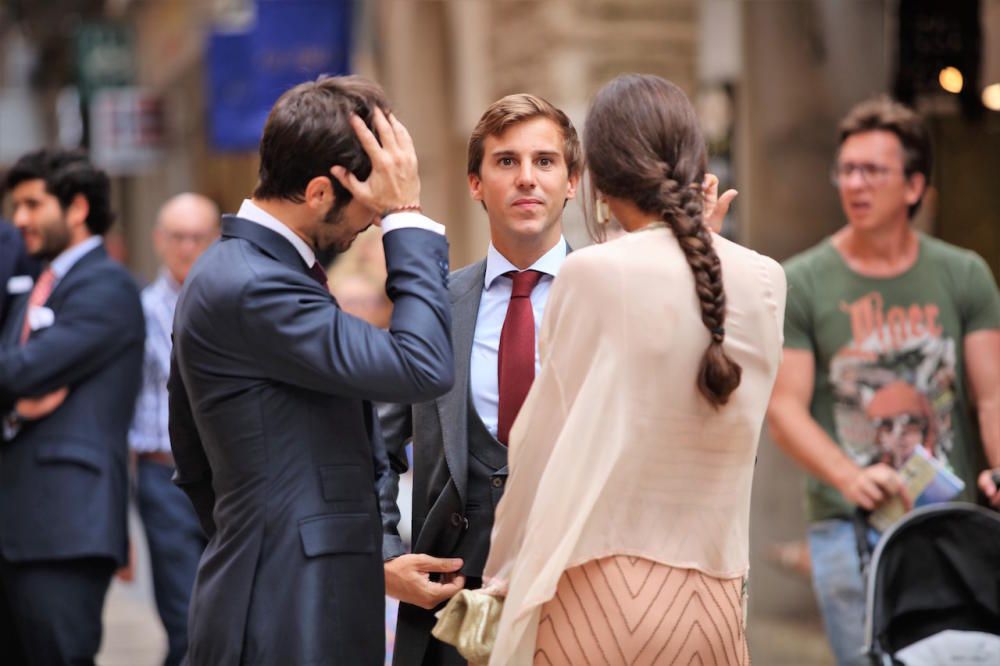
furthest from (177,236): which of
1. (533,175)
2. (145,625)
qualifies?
(533,175)

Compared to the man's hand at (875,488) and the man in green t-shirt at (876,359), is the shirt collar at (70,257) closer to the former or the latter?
the man in green t-shirt at (876,359)

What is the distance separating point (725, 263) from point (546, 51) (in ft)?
25.2

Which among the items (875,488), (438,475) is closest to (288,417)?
(438,475)

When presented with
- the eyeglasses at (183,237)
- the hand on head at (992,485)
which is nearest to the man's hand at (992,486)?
the hand on head at (992,485)

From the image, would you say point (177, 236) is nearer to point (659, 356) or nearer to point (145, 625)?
point (145, 625)

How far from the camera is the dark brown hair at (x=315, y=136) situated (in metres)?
3.60

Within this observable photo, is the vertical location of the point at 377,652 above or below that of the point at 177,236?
below

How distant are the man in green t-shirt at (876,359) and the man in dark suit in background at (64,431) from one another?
8.65ft

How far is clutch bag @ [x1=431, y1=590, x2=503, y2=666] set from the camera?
3486 millimetres

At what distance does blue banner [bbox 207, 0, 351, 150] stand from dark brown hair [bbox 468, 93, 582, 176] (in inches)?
→ 367

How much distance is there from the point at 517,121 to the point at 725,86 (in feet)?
21.7

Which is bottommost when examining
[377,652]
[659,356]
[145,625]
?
[145,625]

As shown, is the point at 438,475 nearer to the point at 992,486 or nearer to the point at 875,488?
the point at 992,486

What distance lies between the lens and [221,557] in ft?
11.9
